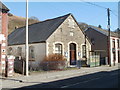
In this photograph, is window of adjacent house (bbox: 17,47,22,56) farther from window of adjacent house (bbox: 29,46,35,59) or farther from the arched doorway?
the arched doorway

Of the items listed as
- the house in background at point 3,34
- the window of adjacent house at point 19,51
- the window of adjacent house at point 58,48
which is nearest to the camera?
the house in background at point 3,34

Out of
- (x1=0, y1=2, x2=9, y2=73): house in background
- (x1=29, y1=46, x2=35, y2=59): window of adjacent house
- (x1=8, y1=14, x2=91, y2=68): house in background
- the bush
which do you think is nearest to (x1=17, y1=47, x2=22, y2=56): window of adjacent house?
(x1=8, y1=14, x2=91, y2=68): house in background

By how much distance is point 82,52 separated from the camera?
2925 centimetres

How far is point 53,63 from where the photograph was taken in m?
20.5

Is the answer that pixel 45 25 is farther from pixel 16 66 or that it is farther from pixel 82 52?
pixel 16 66

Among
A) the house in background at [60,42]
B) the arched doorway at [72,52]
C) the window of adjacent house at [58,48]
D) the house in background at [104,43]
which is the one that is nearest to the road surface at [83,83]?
the house in background at [60,42]

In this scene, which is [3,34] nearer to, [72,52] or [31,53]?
[31,53]

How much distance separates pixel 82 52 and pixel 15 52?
36.3 feet

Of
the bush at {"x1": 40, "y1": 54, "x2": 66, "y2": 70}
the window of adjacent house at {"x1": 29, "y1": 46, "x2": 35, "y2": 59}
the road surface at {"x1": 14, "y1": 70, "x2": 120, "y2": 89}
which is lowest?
the road surface at {"x1": 14, "y1": 70, "x2": 120, "y2": 89}

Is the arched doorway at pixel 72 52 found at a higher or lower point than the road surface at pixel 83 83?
higher

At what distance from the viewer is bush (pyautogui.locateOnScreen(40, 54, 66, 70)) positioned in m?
20.0

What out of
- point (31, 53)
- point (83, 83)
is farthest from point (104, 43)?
point (83, 83)

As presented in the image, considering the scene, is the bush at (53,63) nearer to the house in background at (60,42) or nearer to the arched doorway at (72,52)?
the house in background at (60,42)

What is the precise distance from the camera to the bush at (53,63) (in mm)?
20000
